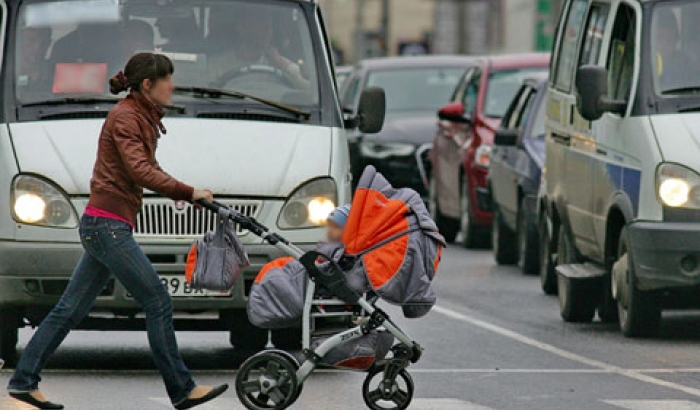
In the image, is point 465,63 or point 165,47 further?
point 465,63

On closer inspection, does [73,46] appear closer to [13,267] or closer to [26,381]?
[13,267]

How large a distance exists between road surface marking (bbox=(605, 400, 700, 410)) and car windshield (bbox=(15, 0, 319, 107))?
2990mm

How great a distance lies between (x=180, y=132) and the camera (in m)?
12.7

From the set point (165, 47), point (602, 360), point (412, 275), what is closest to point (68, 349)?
point (165, 47)

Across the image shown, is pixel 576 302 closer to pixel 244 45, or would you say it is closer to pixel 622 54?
pixel 622 54

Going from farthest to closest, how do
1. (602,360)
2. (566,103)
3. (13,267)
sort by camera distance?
1. (566,103)
2. (602,360)
3. (13,267)

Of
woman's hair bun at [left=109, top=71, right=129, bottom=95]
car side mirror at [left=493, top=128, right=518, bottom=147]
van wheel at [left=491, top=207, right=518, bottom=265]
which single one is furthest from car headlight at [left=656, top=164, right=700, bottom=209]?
van wheel at [left=491, top=207, right=518, bottom=265]

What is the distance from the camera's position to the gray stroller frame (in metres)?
10.4

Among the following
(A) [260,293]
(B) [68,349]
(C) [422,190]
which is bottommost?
(C) [422,190]

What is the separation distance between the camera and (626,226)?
46.3 feet

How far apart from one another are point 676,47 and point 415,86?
13.0 meters

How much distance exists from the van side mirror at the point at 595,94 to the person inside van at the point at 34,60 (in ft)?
10.5

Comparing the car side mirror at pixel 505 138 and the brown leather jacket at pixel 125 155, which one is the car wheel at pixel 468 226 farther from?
the brown leather jacket at pixel 125 155

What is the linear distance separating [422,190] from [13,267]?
14.3 metres
